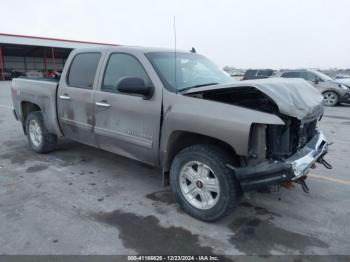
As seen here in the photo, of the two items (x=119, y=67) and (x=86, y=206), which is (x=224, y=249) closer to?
(x=86, y=206)

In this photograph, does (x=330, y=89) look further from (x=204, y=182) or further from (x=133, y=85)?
(x=133, y=85)

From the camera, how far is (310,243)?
3.07 metres

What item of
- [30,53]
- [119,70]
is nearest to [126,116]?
[119,70]

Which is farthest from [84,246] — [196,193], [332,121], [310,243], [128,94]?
[332,121]

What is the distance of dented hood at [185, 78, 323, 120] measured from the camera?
3035mm

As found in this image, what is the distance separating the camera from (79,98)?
15.4ft

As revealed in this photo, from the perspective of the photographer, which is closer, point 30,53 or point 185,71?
→ point 185,71

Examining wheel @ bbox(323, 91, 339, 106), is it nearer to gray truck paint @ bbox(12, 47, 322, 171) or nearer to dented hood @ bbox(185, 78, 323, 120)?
gray truck paint @ bbox(12, 47, 322, 171)

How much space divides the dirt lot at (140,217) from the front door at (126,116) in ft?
1.99

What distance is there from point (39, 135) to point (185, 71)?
3.15 m

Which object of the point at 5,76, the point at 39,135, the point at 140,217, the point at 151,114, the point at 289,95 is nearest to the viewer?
the point at 289,95

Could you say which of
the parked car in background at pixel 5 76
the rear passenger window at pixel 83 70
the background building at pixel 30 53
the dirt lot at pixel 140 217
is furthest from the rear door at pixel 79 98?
the parked car in background at pixel 5 76

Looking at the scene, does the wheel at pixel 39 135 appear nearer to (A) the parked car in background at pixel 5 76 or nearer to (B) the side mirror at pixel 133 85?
(B) the side mirror at pixel 133 85

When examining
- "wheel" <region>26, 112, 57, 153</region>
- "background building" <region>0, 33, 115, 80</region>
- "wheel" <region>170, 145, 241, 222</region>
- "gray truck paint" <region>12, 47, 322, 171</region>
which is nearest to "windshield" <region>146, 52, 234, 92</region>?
"gray truck paint" <region>12, 47, 322, 171</region>
